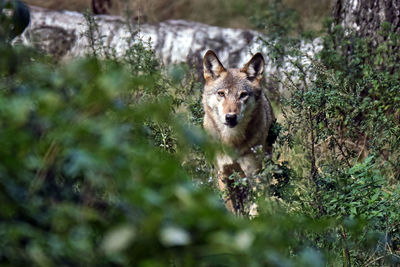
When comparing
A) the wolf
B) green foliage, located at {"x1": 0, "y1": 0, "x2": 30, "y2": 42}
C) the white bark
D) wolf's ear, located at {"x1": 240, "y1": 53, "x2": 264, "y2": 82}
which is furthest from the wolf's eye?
the white bark

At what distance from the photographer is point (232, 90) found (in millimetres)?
5258

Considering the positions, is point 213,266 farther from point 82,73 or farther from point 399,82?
point 399,82

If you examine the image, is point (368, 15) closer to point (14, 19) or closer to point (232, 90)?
point (232, 90)

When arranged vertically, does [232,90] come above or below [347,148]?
above

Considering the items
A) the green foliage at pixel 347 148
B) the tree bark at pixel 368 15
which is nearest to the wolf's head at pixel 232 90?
the green foliage at pixel 347 148

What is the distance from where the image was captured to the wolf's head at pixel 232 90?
511 centimetres

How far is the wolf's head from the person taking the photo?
16.8 feet

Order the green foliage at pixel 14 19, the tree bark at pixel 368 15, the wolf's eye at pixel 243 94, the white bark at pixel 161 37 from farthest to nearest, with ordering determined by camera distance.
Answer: the white bark at pixel 161 37
the tree bark at pixel 368 15
the wolf's eye at pixel 243 94
the green foliage at pixel 14 19

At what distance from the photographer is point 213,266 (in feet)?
5.01

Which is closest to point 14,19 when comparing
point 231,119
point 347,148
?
point 231,119

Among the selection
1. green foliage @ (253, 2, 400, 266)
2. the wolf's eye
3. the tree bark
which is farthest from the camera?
the tree bark

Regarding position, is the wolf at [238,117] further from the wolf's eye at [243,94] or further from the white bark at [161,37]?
the white bark at [161,37]

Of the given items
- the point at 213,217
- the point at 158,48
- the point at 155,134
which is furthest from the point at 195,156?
the point at 158,48

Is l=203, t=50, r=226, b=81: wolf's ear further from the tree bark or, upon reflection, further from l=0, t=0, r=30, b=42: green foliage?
l=0, t=0, r=30, b=42: green foliage
